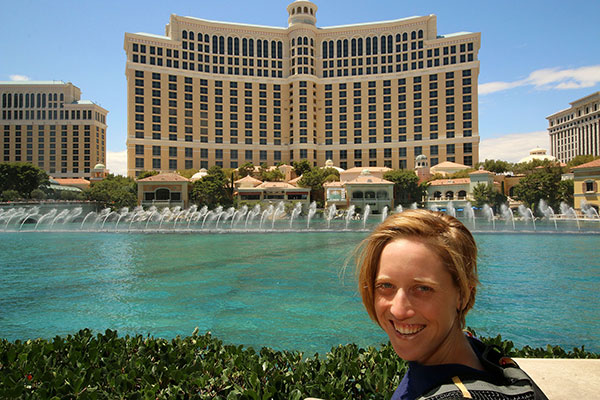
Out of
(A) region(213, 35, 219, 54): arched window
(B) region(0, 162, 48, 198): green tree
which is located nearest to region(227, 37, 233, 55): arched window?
(A) region(213, 35, 219, 54): arched window

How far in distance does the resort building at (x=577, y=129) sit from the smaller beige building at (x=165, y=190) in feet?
348

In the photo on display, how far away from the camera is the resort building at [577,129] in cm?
10788

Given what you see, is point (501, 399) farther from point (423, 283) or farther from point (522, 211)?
point (522, 211)

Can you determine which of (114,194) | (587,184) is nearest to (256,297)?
(587,184)

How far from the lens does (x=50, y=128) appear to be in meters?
113

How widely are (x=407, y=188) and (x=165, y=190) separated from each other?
130ft

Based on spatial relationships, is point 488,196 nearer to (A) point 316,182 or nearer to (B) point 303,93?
(A) point 316,182

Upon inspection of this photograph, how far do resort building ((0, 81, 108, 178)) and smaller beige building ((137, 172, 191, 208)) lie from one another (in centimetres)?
6057

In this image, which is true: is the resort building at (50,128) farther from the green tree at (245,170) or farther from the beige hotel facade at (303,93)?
the green tree at (245,170)

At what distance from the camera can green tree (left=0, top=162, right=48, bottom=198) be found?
63419 millimetres

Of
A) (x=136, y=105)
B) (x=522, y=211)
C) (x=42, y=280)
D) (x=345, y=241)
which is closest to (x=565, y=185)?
(x=522, y=211)

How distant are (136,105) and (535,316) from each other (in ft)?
287

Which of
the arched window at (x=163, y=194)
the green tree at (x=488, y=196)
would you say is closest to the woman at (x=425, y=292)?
the green tree at (x=488, y=196)

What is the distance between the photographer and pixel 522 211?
53625 millimetres
